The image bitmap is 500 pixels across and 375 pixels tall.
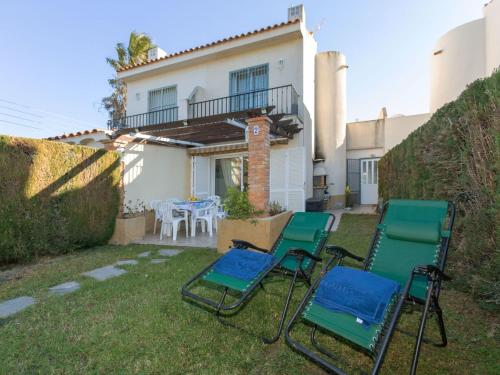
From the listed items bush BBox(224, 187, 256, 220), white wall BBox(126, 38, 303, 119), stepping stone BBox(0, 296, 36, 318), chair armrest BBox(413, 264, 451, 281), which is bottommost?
stepping stone BBox(0, 296, 36, 318)

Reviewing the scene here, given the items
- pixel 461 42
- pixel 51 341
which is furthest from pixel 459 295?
pixel 461 42

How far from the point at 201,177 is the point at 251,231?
7625mm

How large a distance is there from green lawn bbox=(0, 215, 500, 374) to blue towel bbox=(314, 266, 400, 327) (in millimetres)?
693

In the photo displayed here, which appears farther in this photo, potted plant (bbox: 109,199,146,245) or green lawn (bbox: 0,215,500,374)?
potted plant (bbox: 109,199,146,245)

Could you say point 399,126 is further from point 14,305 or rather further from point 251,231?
point 14,305

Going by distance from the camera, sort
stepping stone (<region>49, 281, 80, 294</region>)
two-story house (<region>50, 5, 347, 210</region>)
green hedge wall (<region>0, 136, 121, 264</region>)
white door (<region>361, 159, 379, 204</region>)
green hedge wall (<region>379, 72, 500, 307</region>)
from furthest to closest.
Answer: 1. white door (<region>361, 159, 379, 204</region>)
2. two-story house (<region>50, 5, 347, 210</region>)
3. green hedge wall (<region>0, 136, 121, 264</region>)
4. stepping stone (<region>49, 281, 80, 294</region>)
5. green hedge wall (<region>379, 72, 500, 307</region>)

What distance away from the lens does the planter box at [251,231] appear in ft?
20.1

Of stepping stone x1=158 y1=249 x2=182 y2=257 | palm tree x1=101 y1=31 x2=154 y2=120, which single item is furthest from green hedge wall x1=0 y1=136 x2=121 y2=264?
palm tree x1=101 y1=31 x2=154 y2=120

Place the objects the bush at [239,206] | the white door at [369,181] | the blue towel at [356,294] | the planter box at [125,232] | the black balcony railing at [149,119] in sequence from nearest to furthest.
→ the blue towel at [356,294], the bush at [239,206], the planter box at [125,232], the black balcony railing at [149,119], the white door at [369,181]

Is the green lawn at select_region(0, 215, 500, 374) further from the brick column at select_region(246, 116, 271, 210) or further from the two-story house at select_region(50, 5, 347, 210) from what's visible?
the two-story house at select_region(50, 5, 347, 210)

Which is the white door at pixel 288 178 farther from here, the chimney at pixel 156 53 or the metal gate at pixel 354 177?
the chimney at pixel 156 53

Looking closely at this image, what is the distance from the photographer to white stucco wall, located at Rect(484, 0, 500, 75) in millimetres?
11477

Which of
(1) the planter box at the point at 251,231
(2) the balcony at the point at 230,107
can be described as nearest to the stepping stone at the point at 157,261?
(1) the planter box at the point at 251,231

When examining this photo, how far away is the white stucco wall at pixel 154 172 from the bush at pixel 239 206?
470 centimetres
